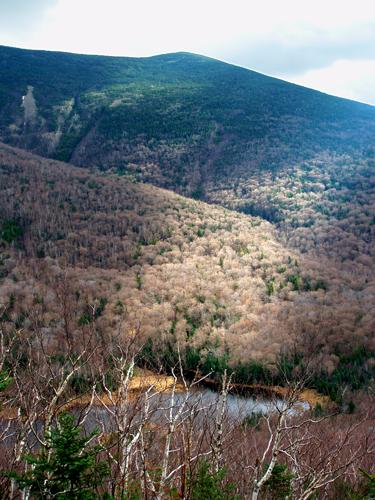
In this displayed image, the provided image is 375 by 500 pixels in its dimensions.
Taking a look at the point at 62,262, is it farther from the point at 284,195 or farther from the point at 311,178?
the point at 311,178

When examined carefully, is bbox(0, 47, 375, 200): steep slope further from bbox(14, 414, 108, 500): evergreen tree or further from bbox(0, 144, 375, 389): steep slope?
bbox(14, 414, 108, 500): evergreen tree

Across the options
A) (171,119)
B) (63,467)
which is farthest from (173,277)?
(171,119)

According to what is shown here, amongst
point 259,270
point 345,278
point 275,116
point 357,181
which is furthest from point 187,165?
point 345,278

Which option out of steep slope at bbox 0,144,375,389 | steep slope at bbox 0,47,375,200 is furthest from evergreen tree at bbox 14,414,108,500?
steep slope at bbox 0,47,375,200

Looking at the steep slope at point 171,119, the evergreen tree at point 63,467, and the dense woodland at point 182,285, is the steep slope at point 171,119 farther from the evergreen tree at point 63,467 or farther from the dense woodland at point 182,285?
the evergreen tree at point 63,467

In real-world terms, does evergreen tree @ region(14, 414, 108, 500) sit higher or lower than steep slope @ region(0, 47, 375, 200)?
lower
